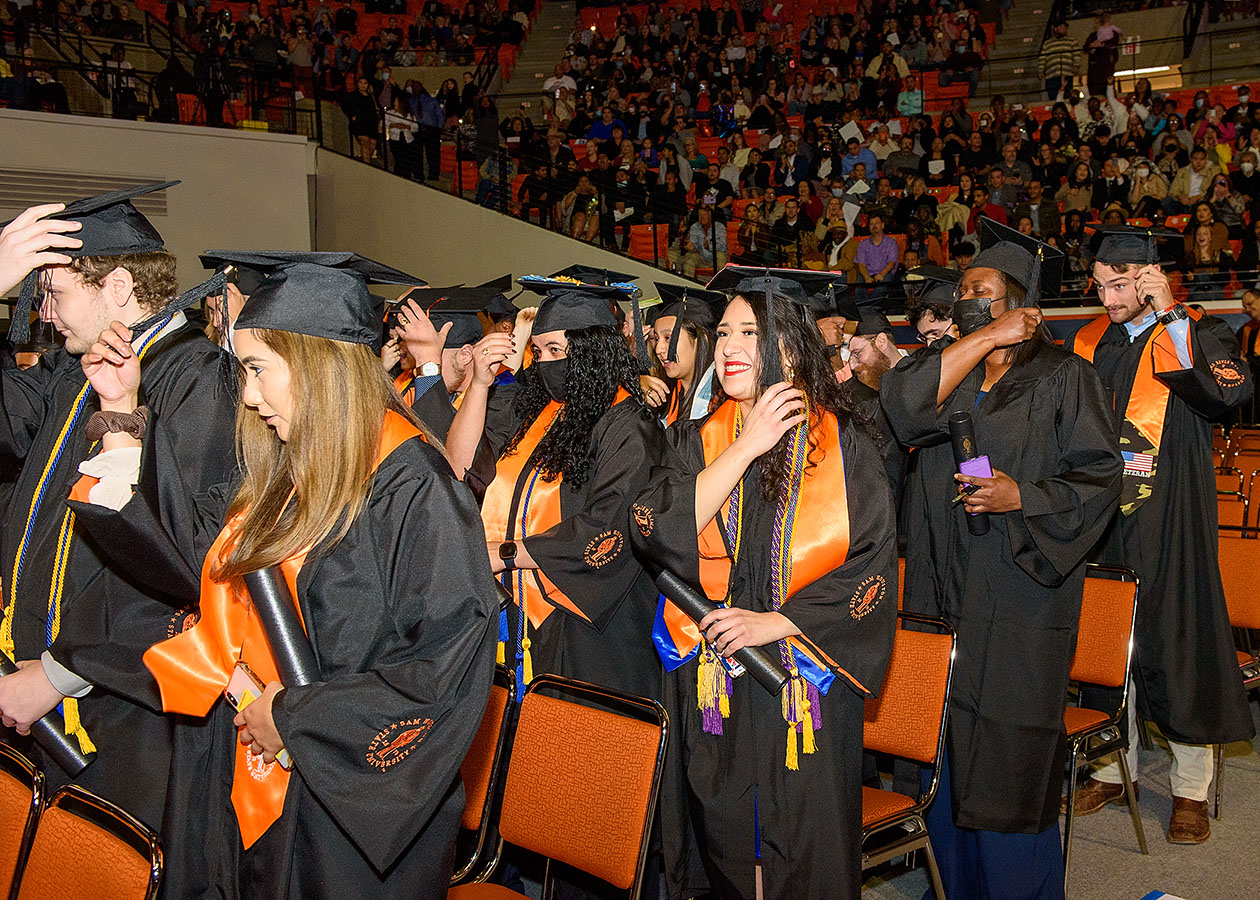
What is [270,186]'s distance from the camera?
1456 centimetres

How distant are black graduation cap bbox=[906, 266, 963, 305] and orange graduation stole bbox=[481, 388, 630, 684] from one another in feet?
6.68

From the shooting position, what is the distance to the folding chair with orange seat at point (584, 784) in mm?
2559

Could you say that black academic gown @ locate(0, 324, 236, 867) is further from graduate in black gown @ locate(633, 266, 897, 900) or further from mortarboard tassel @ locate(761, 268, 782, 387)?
mortarboard tassel @ locate(761, 268, 782, 387)

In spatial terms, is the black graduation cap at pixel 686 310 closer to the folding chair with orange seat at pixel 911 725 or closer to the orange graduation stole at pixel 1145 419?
the folding chair with orange seat at pixel 911 725

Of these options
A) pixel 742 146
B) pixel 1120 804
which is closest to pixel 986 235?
pixel 1120 804

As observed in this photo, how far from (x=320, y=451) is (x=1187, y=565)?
388 centimetres

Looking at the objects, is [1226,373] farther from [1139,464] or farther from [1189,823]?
[1189,823]

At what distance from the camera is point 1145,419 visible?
4.56 m

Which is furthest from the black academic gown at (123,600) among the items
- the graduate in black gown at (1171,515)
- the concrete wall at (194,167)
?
the concrete wall at (194,167)

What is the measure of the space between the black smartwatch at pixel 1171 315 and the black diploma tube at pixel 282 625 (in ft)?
13.1

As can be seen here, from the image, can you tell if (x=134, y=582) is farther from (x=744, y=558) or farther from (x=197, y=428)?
(x=744, y=558)

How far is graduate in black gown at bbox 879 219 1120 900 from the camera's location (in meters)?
3.40

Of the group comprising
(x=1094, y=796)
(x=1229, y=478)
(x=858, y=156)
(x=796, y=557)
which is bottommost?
(x=1094, y=796)

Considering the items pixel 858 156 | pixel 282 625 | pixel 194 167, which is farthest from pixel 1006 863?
pixel 194 167
